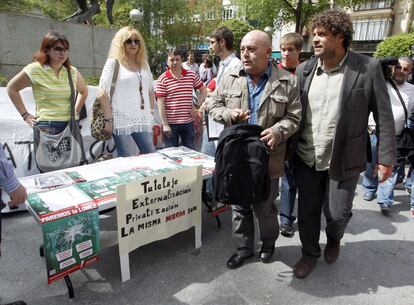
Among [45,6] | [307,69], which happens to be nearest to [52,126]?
[307,69]

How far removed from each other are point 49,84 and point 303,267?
9.39 feet

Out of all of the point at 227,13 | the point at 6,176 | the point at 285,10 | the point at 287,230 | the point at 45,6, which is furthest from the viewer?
the point at 227,13

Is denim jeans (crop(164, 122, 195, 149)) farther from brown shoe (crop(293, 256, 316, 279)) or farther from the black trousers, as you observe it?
brown shoe (crop(293, 256, 316, 279))

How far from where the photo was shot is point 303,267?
2531mm

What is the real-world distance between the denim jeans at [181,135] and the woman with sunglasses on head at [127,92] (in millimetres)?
447

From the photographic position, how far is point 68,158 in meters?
3.30

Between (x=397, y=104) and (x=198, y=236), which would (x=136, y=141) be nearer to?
(x=198, y=236)

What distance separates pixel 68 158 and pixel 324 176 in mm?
2522

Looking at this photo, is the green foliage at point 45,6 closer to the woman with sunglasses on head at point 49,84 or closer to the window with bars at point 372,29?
the woman with sunglasses on head at point 49,84

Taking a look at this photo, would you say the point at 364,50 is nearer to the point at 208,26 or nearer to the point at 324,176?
the point at 208,26

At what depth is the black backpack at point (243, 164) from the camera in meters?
2.18

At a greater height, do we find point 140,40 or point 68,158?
point 140,40

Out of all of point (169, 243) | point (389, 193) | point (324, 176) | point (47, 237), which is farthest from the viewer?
point (389, 193)

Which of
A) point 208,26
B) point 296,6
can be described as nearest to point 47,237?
point 296,6
